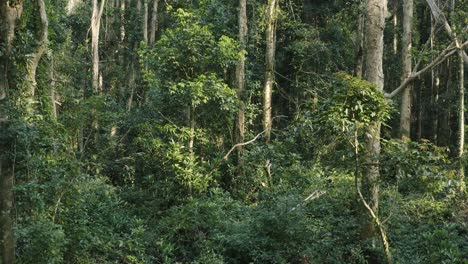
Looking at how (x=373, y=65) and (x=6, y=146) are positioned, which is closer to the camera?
(x=6, y=146)

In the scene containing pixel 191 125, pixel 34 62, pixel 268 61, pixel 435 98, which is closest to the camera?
pixel 34 62

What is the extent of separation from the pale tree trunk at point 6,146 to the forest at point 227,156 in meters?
0.02

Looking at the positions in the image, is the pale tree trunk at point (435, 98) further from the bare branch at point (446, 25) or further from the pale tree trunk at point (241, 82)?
the pale tree trunk at point (241, 82)

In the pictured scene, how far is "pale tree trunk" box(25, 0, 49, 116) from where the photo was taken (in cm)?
735

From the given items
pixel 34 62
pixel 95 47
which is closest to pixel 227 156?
pixel 34 62

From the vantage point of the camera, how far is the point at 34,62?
760 centimetres

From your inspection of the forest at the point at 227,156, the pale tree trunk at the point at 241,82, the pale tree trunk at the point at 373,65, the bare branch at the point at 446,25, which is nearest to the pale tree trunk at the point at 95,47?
the forest at the point at 227,156

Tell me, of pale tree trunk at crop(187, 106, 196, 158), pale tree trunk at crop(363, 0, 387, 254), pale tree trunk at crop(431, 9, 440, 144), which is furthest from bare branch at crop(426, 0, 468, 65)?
pale tree trunk at crop(431, 9, 440, 144)

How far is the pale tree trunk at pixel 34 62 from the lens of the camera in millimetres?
7348

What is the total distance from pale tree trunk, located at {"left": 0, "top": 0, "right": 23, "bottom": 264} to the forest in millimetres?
19

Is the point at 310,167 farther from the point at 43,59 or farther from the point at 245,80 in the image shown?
the point at 43,59

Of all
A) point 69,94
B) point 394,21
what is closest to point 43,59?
point 69,94

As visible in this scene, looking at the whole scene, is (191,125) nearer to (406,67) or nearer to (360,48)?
(406,67)

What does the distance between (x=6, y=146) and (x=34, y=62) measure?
5.77ft
